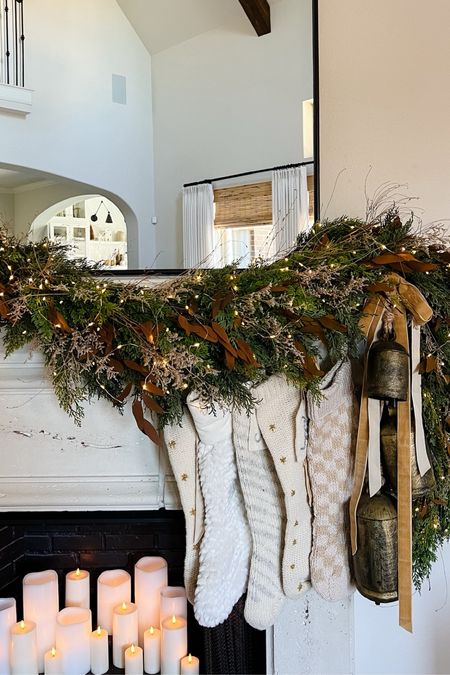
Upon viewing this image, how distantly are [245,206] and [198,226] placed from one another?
12 centimetres

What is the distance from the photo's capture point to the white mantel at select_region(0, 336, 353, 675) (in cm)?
128

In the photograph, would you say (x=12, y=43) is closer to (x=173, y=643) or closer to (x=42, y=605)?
(x=42, y=605)

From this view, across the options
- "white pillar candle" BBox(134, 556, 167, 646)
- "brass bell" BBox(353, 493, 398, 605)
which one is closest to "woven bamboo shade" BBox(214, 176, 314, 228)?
"brass bell" BBox(353, 493, 398, 605)

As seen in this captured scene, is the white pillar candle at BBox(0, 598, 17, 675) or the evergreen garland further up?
the evergreen garland

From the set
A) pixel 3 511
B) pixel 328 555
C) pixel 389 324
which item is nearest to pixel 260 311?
pixel 389 324

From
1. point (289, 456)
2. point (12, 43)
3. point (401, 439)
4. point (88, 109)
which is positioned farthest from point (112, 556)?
point (12, 43)

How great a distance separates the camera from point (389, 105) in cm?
137

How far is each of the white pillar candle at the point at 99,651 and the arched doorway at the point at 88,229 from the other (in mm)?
1011

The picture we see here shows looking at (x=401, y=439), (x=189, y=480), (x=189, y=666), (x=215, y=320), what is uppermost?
(x=215, y=320)

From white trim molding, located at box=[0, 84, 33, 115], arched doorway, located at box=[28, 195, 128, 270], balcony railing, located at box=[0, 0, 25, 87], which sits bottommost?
arched doorway, located at box=[28, 195, 128, 270]

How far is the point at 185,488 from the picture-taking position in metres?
1.25

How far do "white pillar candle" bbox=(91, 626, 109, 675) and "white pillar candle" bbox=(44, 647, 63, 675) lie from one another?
0.29ft

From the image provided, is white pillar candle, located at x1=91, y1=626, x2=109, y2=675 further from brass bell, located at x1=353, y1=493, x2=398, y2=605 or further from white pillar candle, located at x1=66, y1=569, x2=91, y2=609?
brass bell, located at x1=353, y1=493, x2=398, y2=605

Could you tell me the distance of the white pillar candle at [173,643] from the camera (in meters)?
1.45
